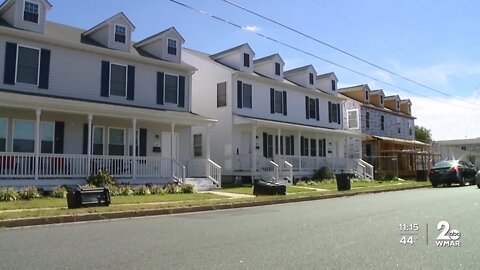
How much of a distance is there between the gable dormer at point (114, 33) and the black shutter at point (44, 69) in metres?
3.38

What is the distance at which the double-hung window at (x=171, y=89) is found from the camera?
2502 centimetres

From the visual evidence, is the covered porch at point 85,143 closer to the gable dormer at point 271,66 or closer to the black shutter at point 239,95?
the black shutter at point 239,95

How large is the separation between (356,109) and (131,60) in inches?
936

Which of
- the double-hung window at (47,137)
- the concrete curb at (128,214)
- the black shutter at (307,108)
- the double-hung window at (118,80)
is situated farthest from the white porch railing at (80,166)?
the black shutter at (307,108)

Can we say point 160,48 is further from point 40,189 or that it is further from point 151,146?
point 40,189

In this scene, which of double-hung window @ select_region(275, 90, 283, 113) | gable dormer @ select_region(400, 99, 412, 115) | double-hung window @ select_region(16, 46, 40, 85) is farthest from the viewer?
gable dormer @ select_region(400, 99, 412, 115)

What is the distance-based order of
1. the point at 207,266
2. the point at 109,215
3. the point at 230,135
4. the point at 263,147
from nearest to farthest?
the point at 207,266 < the point at 109,215 < the point at 230,135 < the point at 263,147

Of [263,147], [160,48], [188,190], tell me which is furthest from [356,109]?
[188,190]

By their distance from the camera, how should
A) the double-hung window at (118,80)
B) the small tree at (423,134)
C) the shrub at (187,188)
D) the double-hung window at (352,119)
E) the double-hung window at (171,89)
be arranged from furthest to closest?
1. the small tree at (423,134)
2. the double-hung window at (352,119)
3. the double-hung window at (171,89)
4. the double-hung window at (118,80)
5. the shrub at (187,188)

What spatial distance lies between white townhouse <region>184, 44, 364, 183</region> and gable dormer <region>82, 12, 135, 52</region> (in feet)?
23.3

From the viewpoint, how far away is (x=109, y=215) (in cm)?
1275

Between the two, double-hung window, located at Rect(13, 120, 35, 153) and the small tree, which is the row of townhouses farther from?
the small tree

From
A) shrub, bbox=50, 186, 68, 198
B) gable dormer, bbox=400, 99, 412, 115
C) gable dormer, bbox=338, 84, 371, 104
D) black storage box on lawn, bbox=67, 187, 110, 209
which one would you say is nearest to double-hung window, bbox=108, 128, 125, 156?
shrub, bbox=50, 186, 68, 198

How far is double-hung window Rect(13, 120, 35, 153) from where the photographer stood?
19.3 metres
